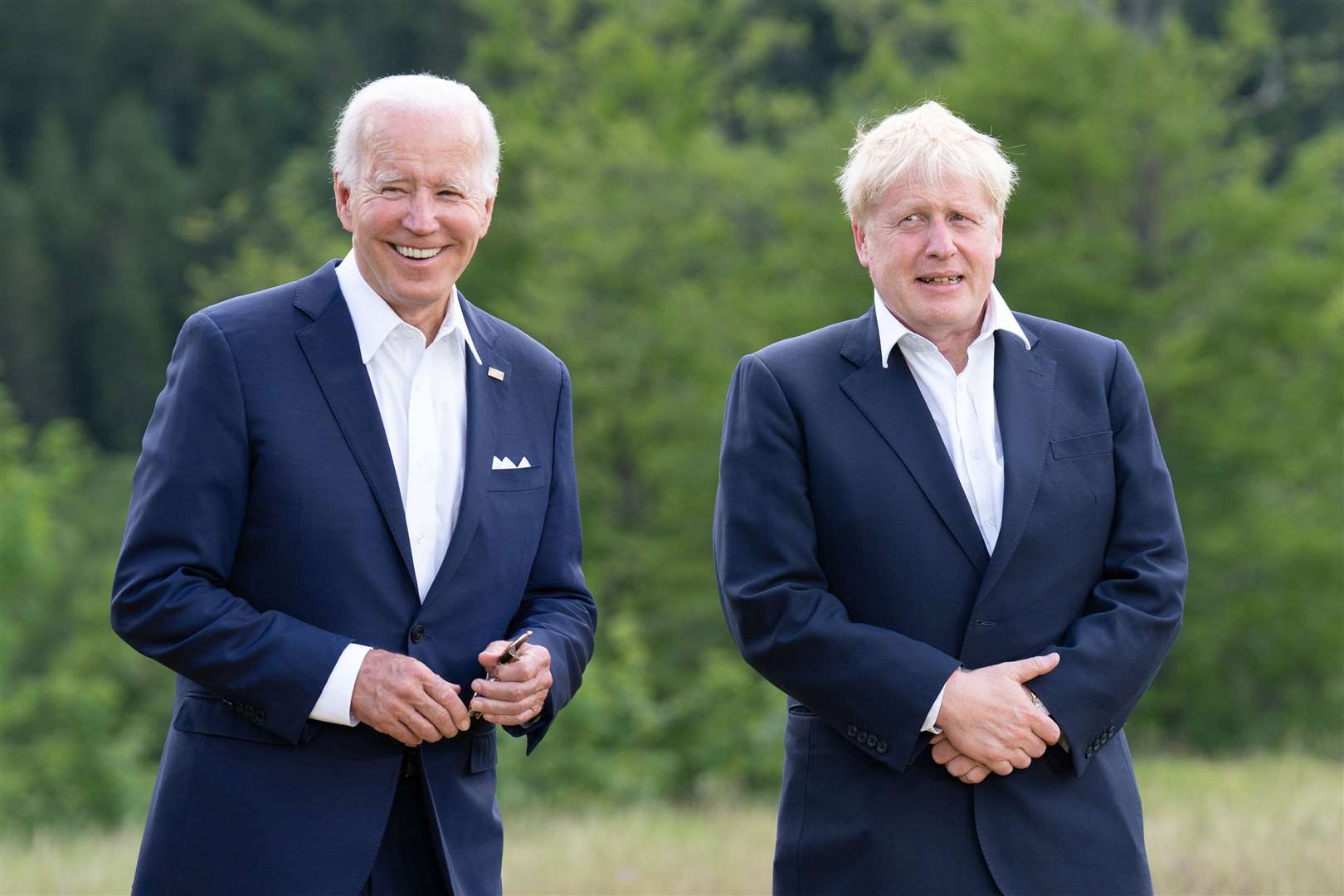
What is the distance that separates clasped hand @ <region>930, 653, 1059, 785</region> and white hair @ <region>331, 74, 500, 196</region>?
1374 mm

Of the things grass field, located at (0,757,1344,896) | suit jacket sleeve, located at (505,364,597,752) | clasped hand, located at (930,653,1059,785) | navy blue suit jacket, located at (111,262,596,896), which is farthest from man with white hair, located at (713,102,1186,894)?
grass field, located at (0,757,1344,896)

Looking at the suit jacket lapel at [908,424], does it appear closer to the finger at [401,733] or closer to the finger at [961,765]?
the finger at [961,765]

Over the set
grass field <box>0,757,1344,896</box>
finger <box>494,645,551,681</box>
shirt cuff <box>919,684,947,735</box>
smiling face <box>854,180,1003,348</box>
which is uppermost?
smiling face <box>854,180,1003,348</box>

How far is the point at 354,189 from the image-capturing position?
3238mm

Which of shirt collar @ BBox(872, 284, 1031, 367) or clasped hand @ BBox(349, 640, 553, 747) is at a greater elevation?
shirt collar @ BBox(872, 284, 1031, 367)

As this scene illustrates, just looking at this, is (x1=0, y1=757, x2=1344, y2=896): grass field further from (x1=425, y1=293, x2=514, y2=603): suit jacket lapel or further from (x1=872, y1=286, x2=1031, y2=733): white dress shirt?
(x1=425, y1=293, x2=514, y2=603): suit jacket lapel

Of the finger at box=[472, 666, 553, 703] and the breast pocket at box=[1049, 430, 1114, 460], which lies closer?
the finger at box=[472, 666, 553, 703]

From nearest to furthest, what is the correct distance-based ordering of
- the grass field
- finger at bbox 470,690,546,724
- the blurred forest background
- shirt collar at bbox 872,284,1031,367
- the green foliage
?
1. finger at bbox 470,690,546,724
2. shirt collar at bbox 872,284,1031,367
3. the grass field
4. the blurred forest background
5. the green foliage

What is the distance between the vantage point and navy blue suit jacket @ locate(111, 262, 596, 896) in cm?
296

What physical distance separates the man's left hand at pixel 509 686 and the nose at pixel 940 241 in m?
1.11

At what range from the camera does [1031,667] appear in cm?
316

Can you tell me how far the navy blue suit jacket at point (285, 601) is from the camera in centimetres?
296

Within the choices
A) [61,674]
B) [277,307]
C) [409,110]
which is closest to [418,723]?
[277,307]

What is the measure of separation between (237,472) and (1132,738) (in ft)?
43.0
